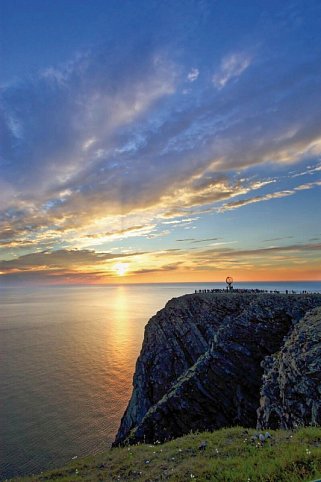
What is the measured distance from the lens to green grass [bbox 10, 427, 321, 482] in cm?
1034

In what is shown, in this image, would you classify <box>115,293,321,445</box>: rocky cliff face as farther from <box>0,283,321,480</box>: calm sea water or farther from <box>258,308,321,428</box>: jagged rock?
<box>0,283,321,480</box>: calm sea water

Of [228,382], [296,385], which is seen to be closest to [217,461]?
[296,385]

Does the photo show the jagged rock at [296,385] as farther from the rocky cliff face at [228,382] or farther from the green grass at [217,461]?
the green grass at [217,461]

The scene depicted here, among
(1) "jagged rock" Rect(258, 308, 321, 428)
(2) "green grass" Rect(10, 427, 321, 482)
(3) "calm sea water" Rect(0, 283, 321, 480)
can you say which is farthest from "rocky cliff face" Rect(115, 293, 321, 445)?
(3) "calm sea water" Rect(0, 283, 321, 480)

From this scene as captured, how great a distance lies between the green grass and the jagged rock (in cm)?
342

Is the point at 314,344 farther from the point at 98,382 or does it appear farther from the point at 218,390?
the point at 98,382

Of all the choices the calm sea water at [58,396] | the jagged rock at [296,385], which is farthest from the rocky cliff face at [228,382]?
the calm sea water at [58,396]

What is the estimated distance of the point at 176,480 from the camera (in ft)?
39.3

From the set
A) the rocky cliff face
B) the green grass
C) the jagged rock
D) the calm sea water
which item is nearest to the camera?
the green grass

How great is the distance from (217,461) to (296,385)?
9.70m

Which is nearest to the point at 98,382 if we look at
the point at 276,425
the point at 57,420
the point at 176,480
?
the point at 57,420

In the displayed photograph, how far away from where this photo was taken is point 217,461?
41.6 ft

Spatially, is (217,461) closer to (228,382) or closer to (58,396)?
(228,382)

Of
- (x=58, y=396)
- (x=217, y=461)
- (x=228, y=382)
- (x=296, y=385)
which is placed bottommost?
(x=58, y=396)
